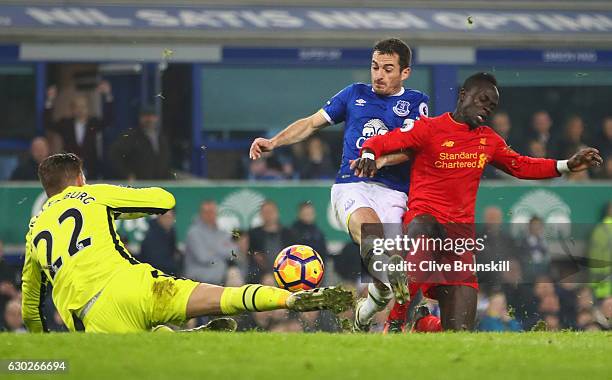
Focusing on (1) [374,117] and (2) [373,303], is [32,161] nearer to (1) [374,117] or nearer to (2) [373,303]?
(1) [374,117]

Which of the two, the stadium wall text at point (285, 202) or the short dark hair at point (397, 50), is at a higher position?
the short dark hair at point (397, 50)

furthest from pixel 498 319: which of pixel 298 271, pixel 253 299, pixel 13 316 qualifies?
pixel 13 316

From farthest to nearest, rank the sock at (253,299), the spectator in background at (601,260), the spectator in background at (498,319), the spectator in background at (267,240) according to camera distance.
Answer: the spectator in background at (601,260) < the spectator in background at (267,240) < the spectator in background at (498,319) < the sock at (253,299)

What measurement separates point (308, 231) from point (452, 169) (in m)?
4.13

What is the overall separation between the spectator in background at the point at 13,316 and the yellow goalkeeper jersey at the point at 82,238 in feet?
14.5

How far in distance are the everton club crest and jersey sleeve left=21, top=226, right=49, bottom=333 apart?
3.00 meters

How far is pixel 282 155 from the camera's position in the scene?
1566cm

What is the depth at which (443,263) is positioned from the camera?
10430 mm

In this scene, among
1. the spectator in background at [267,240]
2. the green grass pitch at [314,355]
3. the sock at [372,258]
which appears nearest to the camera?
the green grass pitch at [314,355]

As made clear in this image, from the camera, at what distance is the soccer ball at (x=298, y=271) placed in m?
10.4

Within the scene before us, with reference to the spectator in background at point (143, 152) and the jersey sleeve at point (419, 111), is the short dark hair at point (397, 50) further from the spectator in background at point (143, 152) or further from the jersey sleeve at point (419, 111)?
the spectator in background at point (143, 152)

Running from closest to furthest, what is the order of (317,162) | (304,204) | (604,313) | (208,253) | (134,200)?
(134,200), (208,253), (604,313), (304,204), (317,162)

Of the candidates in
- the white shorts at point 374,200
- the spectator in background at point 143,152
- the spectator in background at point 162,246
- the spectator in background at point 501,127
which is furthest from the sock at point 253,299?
the spectator in background at point 501,127

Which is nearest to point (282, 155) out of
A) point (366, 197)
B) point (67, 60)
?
point (67, 60)
